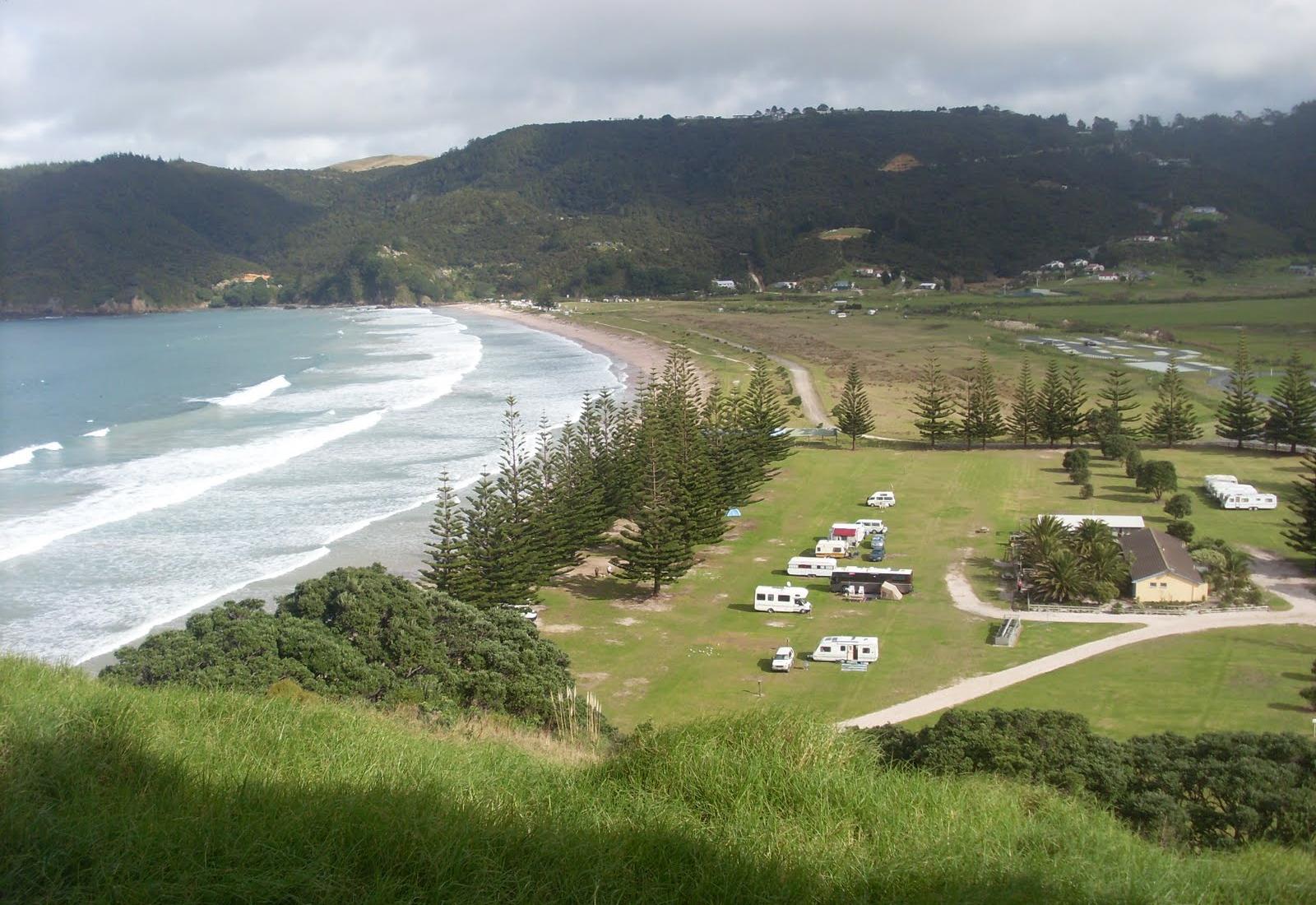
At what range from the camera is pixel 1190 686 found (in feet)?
48.9

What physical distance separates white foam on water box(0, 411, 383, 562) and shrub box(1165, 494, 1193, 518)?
24.1 meters

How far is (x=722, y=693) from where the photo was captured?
15.2 meters

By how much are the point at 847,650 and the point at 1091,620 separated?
489 centimetres

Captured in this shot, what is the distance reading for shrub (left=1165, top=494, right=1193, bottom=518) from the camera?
2391 cm

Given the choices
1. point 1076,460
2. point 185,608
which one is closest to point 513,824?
point 185,608

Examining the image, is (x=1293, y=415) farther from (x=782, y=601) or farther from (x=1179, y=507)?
(x=782, y=601)

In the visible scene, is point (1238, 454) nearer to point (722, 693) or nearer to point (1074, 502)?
point (1074, 502)

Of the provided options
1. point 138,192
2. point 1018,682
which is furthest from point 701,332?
point 138,192

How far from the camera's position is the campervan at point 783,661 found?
16.1 meters

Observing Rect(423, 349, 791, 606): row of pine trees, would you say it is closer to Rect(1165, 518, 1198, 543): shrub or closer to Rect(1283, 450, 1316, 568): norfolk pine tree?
Rect(1165, 518, 1198, 543): shrub

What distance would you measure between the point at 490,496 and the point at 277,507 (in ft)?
28.5

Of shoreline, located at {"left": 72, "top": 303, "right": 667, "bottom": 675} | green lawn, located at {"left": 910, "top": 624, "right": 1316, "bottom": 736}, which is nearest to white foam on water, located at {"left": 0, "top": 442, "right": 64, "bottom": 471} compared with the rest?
shoreline, located at {"left": 72, "top": 303, "right": 667, "bottom": 675}

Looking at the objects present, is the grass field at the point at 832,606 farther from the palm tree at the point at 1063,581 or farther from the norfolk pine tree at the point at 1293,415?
the norfolk pine tree at the point at 1293,415

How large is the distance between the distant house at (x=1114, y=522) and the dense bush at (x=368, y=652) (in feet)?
45.0
